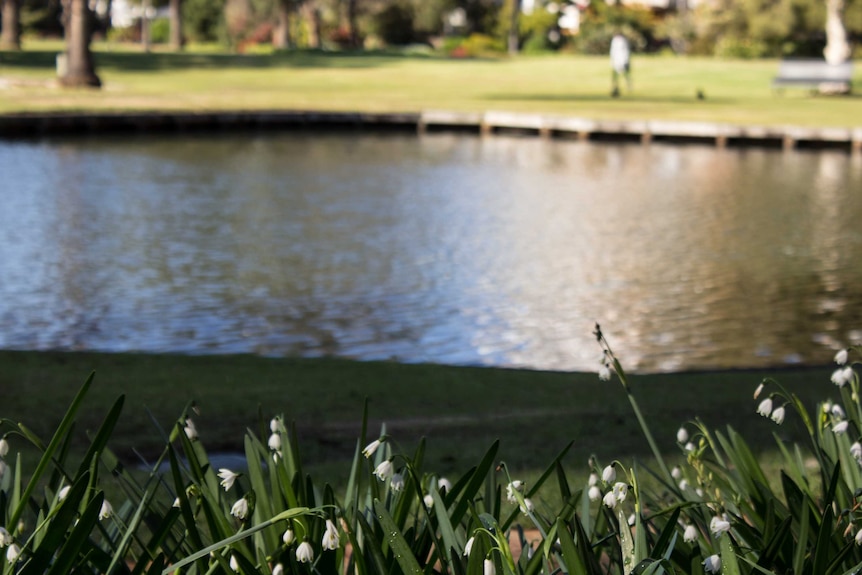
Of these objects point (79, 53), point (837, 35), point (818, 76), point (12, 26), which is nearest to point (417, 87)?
point (79, 53)

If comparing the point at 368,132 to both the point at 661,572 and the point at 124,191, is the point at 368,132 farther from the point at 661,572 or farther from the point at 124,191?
the point at 661,572

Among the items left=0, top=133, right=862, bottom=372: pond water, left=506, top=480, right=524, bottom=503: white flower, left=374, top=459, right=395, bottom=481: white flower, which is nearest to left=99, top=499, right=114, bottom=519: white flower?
left=374, top=459, right=395, bottom=481: white flower

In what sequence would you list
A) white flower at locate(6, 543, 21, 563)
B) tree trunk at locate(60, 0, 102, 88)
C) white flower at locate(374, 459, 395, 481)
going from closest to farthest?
white flower at locate(6, 543, 21, 563) → white flower at locate(374, 459, 395, 481) → tree trunk at locate(60, 0, 102, 88)

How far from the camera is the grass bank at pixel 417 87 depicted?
31203 millimetres

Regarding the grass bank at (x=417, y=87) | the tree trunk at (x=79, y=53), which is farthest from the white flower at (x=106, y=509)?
the tree trunk at (x=79, y=53)

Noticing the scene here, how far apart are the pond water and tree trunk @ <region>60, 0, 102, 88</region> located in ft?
38.9

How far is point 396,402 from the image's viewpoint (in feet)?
21.7

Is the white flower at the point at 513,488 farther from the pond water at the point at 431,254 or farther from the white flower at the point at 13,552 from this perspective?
the pond water at the point at 431,254

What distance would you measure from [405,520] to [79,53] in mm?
34958

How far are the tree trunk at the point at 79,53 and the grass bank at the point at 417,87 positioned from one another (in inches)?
29.6

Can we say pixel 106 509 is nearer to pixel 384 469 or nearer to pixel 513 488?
pixel 384 469

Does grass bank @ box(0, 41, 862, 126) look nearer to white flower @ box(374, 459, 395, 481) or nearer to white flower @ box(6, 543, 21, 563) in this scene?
white flower @ box(6, 543, 21, 563)

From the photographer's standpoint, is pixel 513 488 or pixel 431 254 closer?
pixel 513 488

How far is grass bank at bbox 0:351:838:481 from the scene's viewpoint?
578cm
